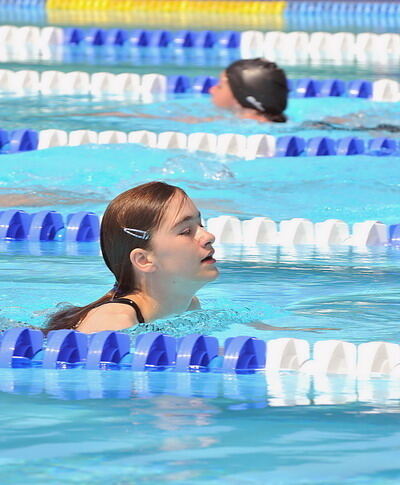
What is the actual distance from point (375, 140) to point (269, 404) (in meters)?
4.18

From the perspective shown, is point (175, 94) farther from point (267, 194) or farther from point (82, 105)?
point (267, 194)

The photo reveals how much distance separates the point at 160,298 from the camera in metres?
3.88

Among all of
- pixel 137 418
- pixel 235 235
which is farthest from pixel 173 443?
pixel 235 235

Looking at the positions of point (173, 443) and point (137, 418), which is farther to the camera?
point (137, 418)

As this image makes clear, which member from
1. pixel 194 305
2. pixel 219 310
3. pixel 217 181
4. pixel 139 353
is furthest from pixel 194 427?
pixel 217 181

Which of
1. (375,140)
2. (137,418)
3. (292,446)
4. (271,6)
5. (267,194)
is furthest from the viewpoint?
(271,6)

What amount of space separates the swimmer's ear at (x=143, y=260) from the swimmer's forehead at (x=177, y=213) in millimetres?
106

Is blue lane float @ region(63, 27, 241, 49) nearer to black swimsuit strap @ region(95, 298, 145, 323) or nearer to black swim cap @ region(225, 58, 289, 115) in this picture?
black swim cap @ region(225, 58, 289, 115)

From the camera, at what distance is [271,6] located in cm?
1437

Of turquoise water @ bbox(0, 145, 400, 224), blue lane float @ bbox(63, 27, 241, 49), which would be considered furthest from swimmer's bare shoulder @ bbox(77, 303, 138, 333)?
blue lane float @ bbox(63, 27, 241, 49)

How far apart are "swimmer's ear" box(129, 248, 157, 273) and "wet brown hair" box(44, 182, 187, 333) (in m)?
0.02

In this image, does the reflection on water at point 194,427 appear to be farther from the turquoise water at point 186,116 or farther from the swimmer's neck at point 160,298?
the turquoise water at point 186,116

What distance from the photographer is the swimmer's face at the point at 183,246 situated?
→ 12.3 feet

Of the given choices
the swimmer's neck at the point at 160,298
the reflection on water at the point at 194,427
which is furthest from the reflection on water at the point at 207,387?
the swimmer's neck at the point at 160,298
